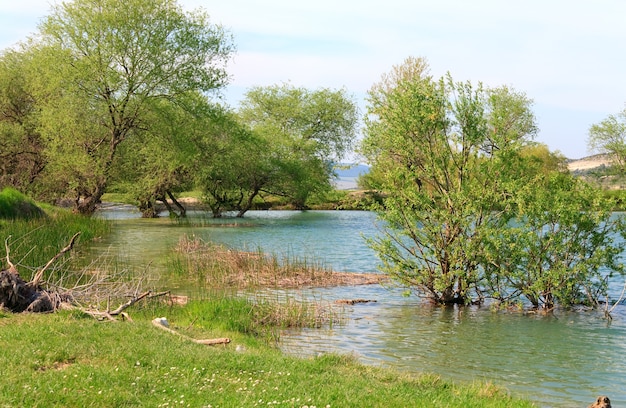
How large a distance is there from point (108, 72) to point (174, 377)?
3553cm

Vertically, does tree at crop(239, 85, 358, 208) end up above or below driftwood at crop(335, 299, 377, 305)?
above

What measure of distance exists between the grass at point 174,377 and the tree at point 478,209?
7.89 meters

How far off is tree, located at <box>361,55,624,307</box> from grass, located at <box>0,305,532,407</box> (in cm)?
789

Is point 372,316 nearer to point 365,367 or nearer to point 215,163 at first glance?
point 365,367

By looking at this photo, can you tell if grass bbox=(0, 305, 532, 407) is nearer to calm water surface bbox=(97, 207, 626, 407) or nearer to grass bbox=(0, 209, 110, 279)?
calm water surface bbox=(97, 207, 626, 407)

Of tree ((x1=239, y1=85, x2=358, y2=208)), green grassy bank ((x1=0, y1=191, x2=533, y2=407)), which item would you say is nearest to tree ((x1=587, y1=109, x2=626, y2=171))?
tree ((x1=239, y1=85, x2=358, y2=208))

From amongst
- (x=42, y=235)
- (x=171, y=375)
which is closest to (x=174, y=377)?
(x=171, y=375)

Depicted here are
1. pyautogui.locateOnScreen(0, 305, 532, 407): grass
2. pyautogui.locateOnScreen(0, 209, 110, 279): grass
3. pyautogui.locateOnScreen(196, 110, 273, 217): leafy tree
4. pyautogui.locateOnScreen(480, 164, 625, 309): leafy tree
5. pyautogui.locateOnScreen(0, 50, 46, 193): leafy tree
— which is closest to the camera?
pyautogui.locateOnScreen(0, 305, 532, 407): grass

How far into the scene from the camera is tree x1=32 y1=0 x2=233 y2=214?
4031 centimetres

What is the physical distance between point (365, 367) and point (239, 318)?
4.82 m

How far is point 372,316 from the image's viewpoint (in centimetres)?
1761

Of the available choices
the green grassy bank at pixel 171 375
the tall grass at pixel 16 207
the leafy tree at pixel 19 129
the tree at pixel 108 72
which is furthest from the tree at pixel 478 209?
the leafy tree at pixel 19 129

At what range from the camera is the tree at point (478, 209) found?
17672 millimetres

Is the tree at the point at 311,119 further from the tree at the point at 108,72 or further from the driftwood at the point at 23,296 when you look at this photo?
the driftwood at the point at 23,296
